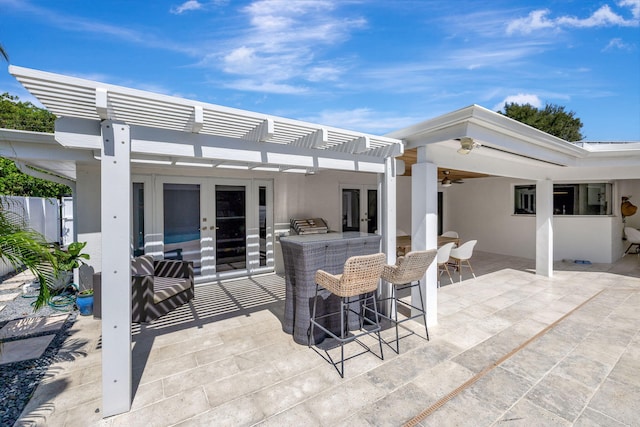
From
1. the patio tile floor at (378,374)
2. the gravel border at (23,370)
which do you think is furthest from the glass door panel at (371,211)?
the gravel border at (23,370)

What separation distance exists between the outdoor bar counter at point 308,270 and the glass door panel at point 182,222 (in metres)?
3.20

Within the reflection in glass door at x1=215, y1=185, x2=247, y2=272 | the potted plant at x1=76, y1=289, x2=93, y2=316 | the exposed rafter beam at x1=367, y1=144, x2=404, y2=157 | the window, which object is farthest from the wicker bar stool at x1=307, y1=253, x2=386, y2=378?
the window

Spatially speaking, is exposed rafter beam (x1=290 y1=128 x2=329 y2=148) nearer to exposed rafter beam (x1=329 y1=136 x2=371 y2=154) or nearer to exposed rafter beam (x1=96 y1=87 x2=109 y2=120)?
exposed rafter beam (x1=329 y1=136 x2=371 y2=154)

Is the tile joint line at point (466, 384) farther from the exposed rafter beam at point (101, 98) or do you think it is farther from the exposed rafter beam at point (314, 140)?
the exposed rafter beam at point (101, 98)

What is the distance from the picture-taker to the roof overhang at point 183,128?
6.54 feet

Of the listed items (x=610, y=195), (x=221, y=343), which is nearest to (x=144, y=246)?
(x=221, y=343)

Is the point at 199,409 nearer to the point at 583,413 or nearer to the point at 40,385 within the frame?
the point at 40,385

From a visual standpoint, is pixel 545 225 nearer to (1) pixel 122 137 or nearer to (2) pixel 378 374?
(2) pixel 378 374

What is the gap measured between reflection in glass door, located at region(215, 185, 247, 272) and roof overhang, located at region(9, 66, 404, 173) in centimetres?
343

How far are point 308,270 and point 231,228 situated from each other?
3578 mm

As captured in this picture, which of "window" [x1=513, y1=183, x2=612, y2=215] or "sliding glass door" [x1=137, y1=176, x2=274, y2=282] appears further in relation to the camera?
"window" [x1=513, y1=183, x2=612, y2=215]

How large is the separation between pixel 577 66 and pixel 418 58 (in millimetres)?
4238

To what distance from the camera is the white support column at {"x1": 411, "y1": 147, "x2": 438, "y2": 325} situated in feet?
13.1

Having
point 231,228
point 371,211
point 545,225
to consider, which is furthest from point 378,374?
point 545,225
